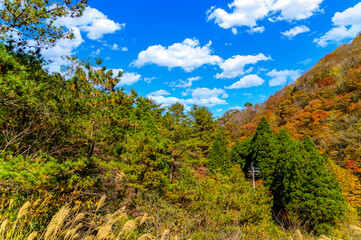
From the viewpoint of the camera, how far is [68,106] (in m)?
5.65

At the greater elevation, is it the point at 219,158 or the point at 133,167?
the point at 133,167

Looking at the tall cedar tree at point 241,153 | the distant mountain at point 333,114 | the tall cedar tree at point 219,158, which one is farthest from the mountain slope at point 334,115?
the tall cedar tree at point 219,158

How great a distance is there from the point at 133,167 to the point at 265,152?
15809mm

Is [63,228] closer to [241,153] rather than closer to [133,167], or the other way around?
[133,167]

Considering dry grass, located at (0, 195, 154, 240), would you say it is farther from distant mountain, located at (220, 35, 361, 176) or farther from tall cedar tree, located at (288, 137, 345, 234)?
distant mountain, located at (220, 35, 361, 176)

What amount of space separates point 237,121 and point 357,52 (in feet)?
79.1

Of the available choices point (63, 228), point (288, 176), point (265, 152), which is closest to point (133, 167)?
point (63, 228)

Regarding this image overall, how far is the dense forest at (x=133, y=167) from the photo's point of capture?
3.75 meters

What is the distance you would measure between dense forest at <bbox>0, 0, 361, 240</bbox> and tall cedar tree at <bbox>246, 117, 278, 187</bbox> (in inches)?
5.3

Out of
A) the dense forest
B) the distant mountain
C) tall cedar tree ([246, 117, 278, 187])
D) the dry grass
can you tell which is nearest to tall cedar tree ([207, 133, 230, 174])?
the dense forest

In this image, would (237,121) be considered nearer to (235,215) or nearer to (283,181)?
(283,181)

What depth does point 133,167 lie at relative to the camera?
38.2 ft

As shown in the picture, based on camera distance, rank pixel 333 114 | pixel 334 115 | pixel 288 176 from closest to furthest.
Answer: pixel 288 176 → pixel 334 115 → pixel 333 114

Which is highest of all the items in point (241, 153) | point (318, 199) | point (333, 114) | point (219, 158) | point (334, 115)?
point (333, 114)
